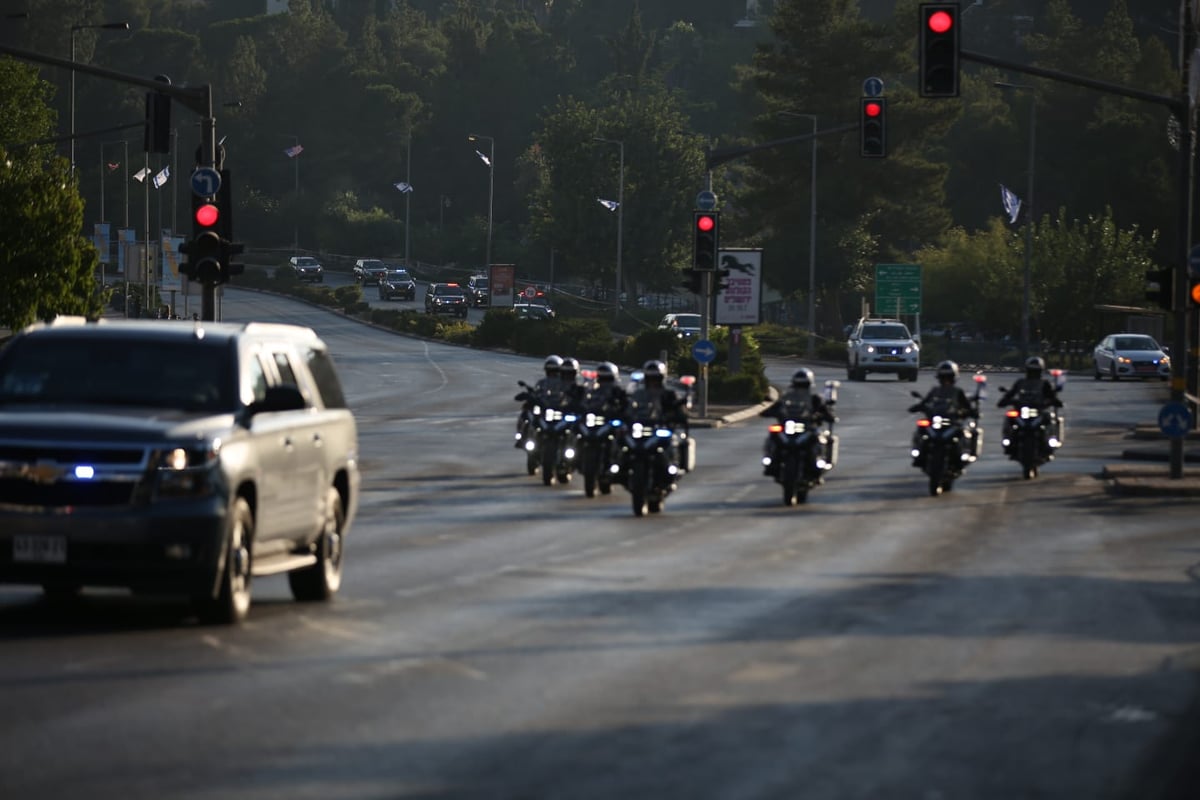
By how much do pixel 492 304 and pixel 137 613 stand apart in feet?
263

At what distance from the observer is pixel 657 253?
12106 centimetres

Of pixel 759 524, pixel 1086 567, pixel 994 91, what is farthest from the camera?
pixel 994 91

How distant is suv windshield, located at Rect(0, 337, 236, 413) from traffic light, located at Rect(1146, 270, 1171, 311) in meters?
19.6

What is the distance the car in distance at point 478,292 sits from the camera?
407ft

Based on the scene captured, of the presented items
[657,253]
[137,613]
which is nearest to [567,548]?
[137,613]

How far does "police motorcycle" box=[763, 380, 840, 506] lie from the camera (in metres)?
28.0

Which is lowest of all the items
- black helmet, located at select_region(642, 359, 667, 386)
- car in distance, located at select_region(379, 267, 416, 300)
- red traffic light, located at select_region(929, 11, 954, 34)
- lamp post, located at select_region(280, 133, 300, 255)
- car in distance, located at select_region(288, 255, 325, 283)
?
black helmet, located at select_region(642, 359, 667, 386)

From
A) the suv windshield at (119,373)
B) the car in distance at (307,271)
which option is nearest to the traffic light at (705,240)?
the suv windshield at (119,373)

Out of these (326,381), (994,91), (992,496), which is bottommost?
(992,496)

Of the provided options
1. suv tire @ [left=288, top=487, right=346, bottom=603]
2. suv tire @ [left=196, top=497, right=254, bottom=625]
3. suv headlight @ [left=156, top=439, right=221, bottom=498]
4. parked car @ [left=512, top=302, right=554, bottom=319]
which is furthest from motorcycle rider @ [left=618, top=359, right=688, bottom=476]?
parked car @ [left=512, top=302, right=554, bottom=319]

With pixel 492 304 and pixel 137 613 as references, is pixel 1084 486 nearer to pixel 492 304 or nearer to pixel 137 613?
pixel 137 613

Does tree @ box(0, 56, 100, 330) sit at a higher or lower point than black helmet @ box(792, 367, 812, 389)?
higher

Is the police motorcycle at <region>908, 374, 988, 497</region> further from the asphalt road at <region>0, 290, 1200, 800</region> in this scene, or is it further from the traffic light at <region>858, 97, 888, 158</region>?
the traffic light at <region>858, 97, 888, 158</region>

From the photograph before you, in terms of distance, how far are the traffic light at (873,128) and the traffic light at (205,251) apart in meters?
13.1
